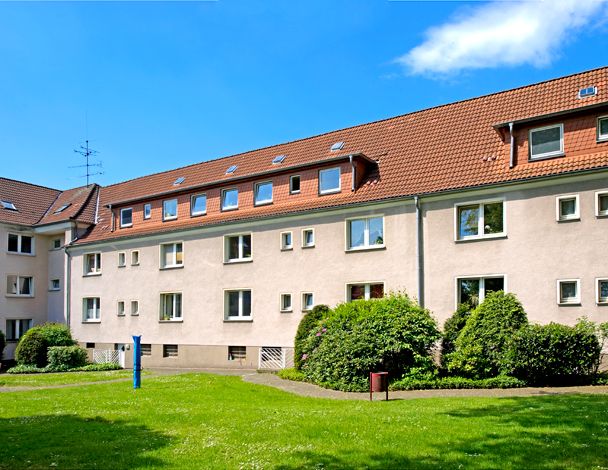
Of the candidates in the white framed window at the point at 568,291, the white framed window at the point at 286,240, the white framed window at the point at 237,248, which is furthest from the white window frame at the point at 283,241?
the white framed window at the point at 568,291

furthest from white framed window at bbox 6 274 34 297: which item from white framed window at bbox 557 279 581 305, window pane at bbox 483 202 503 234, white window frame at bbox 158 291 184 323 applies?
white framed window at bbox 557 279 581 305

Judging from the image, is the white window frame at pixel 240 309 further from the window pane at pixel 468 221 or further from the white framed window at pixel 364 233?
the window pane at pixel 468 221

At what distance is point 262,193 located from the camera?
26516mm

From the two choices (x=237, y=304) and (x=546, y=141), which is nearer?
(x=546, y=141)

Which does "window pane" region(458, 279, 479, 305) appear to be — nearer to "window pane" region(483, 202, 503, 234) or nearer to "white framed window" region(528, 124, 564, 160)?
"window pane" region(483, 202, 503, 234)

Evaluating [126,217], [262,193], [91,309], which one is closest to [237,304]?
[262,193]

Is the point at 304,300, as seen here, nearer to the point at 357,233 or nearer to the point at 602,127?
the point at 357,233

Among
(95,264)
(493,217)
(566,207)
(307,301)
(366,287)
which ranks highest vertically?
(566,207)

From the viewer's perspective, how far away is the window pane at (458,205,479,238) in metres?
19.7

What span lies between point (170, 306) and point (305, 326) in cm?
1078

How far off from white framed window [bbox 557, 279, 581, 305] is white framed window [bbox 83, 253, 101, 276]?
25218mm

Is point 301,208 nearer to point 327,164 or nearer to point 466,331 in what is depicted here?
point 327,164

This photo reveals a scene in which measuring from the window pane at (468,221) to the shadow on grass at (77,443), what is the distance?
12.9 metres

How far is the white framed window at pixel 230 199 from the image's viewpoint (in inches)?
1080
